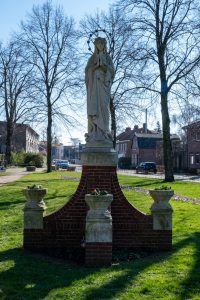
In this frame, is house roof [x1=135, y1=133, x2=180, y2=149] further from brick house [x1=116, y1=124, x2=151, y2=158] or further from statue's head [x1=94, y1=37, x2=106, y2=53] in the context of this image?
statue's head [x1=94, y1=37, x2=106, y2=53]

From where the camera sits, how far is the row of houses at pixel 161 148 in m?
55.7

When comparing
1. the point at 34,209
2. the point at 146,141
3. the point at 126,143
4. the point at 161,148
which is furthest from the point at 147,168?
the point at 34,209

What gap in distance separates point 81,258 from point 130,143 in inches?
3125

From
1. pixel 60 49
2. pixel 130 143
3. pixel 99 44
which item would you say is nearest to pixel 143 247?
pixel 99 44

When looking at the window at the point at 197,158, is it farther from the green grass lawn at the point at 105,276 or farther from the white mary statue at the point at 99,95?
the white mary statue at the point at 99,95

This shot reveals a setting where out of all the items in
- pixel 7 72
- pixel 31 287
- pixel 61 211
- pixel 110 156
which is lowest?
pixel 31 287

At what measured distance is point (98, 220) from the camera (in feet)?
24.3

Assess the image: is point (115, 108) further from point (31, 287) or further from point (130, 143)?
point (130, 143)

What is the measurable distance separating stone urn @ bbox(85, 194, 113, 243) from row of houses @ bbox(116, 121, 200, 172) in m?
42.3

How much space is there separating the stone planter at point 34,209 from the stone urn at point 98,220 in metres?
1.27

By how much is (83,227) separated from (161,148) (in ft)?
200

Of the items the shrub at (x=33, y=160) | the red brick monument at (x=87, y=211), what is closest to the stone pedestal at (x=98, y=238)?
the red brick monument at (x=87, y=211)

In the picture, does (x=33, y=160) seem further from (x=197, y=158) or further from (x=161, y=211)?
(x=161, y=211)

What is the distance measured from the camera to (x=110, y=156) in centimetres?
841
